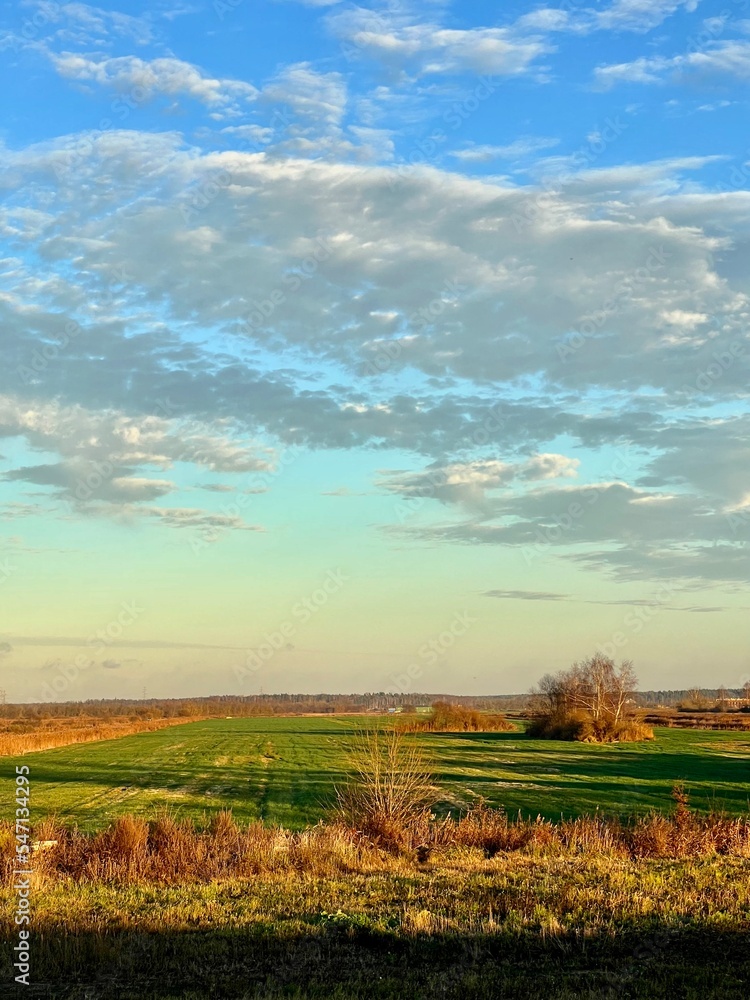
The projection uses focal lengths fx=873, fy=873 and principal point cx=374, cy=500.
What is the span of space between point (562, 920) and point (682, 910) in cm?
201

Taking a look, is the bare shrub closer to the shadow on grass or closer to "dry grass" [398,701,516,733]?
the shadow on grass

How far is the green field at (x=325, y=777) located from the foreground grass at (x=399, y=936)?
1146cm

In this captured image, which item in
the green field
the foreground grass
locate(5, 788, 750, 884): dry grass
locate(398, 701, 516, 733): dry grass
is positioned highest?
the foreground grass

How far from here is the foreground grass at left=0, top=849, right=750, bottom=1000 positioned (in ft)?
30.8

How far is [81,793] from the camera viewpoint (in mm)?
38062

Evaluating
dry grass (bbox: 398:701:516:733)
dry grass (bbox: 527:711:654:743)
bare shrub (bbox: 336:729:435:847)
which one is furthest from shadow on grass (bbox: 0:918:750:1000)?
dry grass (bbox: 398:701:516:733)

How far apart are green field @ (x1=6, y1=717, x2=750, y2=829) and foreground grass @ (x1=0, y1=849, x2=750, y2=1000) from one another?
11.5 metres

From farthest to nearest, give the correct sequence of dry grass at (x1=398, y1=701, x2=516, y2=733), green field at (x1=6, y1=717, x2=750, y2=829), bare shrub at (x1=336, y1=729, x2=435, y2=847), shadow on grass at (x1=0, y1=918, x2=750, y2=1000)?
dry grass at (x1=398, y1=701, x2=516, y2=733)
green field at (x1=6, y1=717, x2=750, y2=829)
bare shrub at (x1=336, y1=729, x2=435, y2=847)
shadow on grass at (x1=0, y1=918, x2=750, y2=1000)

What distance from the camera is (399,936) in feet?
36.9

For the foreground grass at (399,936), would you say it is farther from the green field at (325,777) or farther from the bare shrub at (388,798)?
the green field at (325,777)

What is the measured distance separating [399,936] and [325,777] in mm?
33417

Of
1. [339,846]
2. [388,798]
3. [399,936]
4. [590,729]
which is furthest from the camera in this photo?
[590,729]

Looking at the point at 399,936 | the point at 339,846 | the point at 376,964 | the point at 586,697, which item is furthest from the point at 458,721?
the point at 376,964

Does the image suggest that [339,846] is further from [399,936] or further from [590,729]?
A: [590,729]
